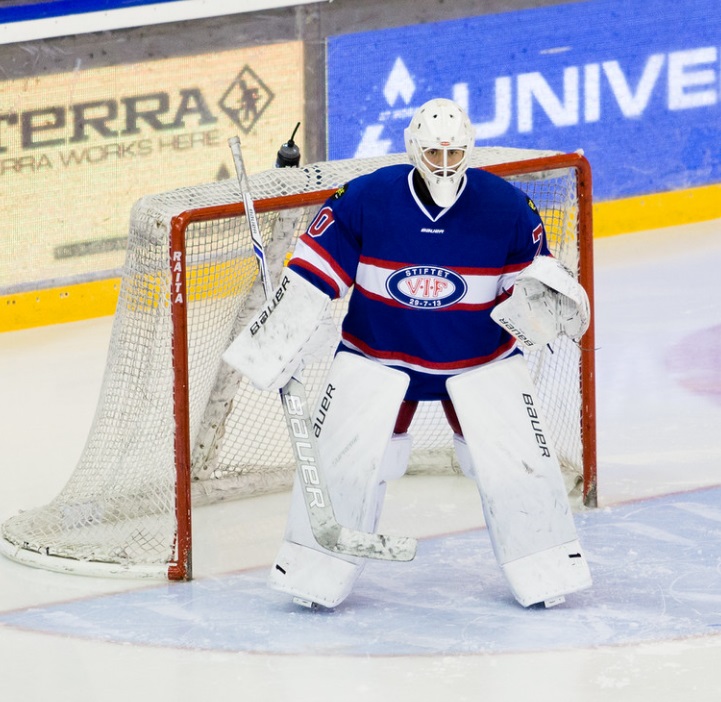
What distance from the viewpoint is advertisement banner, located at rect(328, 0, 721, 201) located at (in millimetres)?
8070

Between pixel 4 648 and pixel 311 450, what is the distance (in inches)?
33.9

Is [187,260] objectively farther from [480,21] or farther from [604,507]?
[480,21]

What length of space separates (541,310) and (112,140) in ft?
10.7

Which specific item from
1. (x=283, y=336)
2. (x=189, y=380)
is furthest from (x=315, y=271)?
(x=189, y=380)

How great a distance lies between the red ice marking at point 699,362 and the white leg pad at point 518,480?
188cm

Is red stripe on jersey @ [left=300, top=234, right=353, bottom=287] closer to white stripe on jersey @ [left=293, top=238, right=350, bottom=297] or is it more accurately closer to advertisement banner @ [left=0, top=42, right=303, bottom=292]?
white stripe on jersey @ [left=293, top=238, right=350, bottom=297]

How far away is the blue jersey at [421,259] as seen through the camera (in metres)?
4.65

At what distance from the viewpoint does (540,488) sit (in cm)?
479

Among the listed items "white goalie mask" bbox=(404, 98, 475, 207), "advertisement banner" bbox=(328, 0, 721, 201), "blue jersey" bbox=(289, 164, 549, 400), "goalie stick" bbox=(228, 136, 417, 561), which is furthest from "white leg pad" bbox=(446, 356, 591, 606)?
"advertisement banner" bbox=(328, 0, 721, 201)

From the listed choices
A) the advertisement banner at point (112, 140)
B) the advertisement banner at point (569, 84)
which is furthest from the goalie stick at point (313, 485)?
the advertisement banner at point (569, 84)

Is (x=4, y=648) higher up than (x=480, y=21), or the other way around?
(x=480, y=21)

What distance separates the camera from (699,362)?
6953 mm

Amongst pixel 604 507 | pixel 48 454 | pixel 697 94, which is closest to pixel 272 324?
pixel 604 507

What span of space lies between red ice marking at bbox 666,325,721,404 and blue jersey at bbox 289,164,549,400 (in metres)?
2.01
